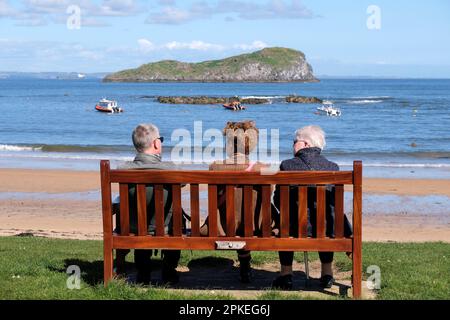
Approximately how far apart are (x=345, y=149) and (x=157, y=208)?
2911 cm

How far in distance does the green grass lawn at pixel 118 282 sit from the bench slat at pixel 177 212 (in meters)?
0.49

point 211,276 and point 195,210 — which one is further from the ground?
point 195,210

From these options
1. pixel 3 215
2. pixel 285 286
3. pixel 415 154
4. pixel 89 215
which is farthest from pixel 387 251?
pixel 415 154

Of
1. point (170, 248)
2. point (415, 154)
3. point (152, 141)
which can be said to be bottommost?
point (415, 154)

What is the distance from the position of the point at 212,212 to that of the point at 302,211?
70 centimetres

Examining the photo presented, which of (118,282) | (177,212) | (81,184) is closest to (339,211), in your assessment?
(177,212)

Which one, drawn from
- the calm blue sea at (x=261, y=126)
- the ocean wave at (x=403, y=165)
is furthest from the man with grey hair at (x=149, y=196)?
the ocean wave at (x=403, y=165)

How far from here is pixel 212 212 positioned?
564 centimetres

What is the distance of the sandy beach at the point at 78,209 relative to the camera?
12973 mm

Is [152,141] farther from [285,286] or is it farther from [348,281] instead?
[348,281]

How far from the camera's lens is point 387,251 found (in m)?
8.99

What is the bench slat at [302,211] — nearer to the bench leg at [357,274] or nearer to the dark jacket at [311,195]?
the dark jacket at [311,195]

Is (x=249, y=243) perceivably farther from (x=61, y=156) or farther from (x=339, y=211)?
(x=61, y=156)
